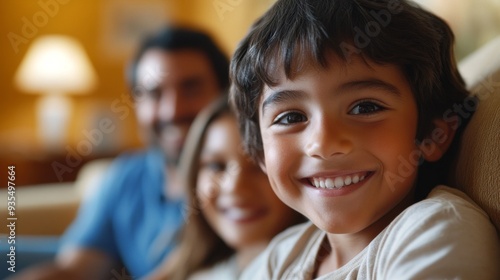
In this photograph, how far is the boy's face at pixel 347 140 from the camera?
71cm

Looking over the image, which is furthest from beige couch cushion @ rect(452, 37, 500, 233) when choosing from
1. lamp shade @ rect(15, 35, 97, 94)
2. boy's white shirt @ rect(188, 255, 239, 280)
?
lamp shade @ rect(15, 35, 97, 94)

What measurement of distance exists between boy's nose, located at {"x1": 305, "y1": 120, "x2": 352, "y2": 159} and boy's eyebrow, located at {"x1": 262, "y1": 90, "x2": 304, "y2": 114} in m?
0.05

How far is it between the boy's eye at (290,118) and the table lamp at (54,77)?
340 cm

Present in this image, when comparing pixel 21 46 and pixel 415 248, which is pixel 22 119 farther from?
pixel 415 248

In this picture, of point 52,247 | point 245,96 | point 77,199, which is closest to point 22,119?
point 77,199

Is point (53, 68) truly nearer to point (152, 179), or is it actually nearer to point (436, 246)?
point (152, 179)

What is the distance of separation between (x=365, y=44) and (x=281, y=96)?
0.42 ft

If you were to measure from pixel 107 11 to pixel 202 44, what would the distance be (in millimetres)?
2938

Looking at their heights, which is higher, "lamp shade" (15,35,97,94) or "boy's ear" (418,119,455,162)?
"boy's ear" (418,119,455,162)

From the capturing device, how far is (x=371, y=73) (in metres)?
0.72

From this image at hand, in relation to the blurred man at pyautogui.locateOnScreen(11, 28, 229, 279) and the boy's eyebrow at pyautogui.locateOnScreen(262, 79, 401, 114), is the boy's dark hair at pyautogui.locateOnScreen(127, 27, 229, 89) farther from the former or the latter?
the boy's eyebrow at pyautogui.locateOnScreen(262, 79, 401, 114)

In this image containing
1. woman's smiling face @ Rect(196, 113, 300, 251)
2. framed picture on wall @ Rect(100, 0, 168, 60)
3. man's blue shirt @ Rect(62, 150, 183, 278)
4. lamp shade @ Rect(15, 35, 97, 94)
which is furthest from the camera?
framed picture on wall @ Rect(100, 0, 168, 60)

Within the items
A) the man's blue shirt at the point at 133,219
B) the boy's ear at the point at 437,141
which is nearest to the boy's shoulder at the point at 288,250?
the boy's ear at the point at 437,141

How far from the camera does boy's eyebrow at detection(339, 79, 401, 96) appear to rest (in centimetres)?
71
